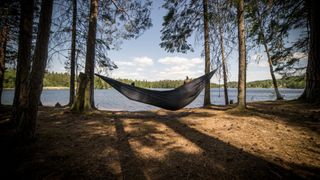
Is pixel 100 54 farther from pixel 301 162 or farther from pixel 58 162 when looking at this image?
pixel 301 162

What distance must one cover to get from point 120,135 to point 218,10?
4.14m

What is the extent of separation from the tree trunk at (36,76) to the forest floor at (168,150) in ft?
0.81

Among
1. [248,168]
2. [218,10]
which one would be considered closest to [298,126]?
[248,168]

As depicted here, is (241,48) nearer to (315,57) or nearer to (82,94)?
(315,57)

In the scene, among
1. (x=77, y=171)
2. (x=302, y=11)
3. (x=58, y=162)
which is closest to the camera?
(x=77, y=171)

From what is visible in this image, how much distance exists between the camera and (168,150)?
2.97m

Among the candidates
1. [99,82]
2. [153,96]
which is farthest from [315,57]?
[99,82]

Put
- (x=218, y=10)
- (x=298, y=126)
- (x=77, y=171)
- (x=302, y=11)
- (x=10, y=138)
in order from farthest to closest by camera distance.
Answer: (x=302, y=11), (x=218, y=10), (x=298, y=126), (x=10, y=138), (x=77, y=171)

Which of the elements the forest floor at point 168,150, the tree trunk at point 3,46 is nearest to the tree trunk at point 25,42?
the forest floor at point 168,150

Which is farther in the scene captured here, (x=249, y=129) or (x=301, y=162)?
(x=249, y=129)

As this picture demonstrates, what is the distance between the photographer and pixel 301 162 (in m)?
2.53

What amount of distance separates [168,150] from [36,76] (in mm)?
2532

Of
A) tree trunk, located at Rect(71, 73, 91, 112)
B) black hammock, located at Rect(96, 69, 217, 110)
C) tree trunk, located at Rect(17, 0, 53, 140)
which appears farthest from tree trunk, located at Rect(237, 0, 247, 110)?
tree trunk, located at Rect(17, 0, 53, 140)

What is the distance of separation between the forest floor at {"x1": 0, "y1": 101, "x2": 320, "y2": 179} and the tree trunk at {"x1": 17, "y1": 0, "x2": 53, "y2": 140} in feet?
0.81
